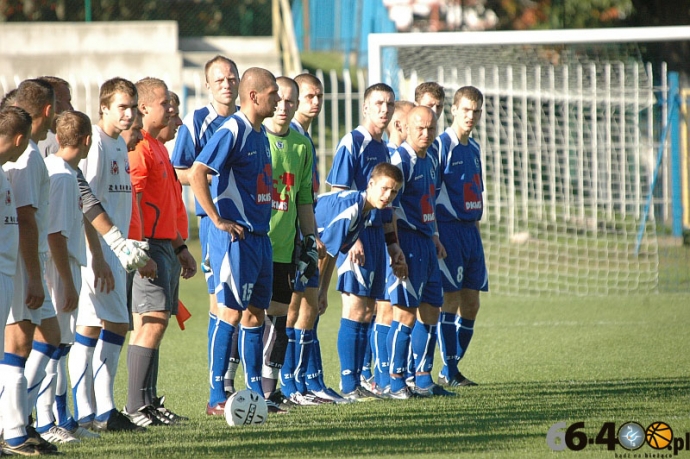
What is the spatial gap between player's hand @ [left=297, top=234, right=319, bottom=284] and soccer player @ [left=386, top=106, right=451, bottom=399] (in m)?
1.05

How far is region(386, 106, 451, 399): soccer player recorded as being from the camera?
24.7ft

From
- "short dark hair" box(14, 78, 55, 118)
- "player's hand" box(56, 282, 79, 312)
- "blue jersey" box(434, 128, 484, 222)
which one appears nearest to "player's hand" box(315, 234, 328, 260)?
"blue jersey" box(434, 128, 484, 222)

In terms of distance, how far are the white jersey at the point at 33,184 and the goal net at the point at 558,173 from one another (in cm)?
905

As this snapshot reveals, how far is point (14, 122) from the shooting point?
489 cm

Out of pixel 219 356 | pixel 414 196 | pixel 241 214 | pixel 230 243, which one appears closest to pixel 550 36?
pixel 414 196

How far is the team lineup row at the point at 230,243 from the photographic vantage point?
Result: 5281 millimetres

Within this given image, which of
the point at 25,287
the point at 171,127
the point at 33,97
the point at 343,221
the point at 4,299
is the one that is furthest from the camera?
the point at 343,221

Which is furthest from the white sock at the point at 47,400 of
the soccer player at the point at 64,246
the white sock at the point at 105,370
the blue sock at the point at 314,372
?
the blue sock at the point at 314,372

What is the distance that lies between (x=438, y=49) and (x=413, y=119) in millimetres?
6776

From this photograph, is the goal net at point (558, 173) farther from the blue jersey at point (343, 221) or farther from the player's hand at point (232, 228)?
the player's hand at point (232, 228)

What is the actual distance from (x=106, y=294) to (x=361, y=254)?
2086 mm

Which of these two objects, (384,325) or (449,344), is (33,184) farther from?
(449,344)

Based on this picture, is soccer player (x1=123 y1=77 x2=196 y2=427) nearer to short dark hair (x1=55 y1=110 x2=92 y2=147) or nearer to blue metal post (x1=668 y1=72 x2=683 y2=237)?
short dark hair (x1=55 y1=110 x2=92 y2=147)

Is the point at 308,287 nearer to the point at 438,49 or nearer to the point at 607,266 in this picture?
the point at 438,49
